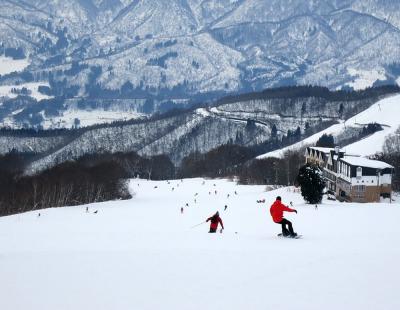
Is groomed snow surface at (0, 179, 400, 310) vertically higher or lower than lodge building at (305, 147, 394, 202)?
lower

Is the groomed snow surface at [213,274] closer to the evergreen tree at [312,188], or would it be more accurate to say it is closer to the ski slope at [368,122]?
the evergreen tree at [312,188]

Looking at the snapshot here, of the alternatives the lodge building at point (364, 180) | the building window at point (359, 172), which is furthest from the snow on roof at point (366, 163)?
the building window at point (359, 172)

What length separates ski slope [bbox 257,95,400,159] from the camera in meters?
128

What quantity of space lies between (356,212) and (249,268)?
66.7 feet

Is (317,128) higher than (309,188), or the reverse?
(317,128)

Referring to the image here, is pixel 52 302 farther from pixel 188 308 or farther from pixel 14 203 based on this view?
pixel 14 203

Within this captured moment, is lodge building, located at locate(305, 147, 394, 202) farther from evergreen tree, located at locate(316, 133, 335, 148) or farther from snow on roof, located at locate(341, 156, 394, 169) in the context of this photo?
evergreen tree, located at locate(316, 133, 335, 148)

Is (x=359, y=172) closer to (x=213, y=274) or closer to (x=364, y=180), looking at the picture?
(x=364, y=180)

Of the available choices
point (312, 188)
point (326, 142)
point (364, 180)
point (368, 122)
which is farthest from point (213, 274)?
point (368, 122)

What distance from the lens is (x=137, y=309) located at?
42.4 feet

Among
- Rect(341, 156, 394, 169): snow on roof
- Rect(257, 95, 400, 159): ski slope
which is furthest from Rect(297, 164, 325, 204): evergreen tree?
Rect(257, 95, 400, 159): ski slope

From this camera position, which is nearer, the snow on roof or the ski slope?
the snow on roof

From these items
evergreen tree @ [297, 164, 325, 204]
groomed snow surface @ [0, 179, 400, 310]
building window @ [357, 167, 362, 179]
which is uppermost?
building window @ [357, 167, 362, 179]

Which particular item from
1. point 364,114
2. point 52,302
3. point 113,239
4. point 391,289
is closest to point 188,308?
point 52,302
